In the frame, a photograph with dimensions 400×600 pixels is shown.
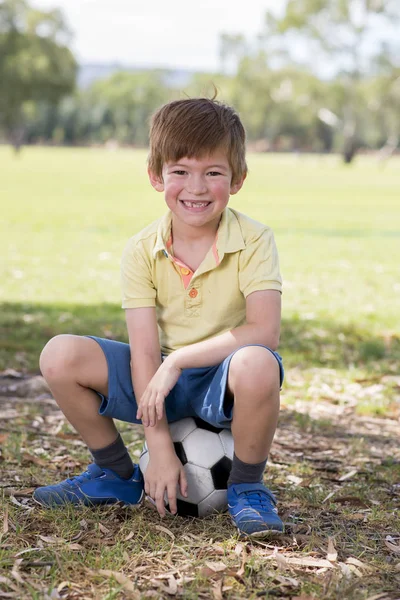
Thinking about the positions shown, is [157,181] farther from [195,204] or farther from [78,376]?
[78,376]

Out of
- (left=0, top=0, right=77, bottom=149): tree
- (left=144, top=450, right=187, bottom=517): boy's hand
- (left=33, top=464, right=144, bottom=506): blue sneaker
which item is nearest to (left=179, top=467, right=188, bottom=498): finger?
(left=144, top=450, right=187, bottom=517): boy's hand

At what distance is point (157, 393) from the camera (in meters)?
3.10

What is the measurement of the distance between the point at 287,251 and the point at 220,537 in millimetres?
10125

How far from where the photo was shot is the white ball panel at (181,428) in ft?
11.1

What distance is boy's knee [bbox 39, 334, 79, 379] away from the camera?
3.22 meters

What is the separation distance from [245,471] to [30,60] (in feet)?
217

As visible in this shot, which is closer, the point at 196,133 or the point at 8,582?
the point at 8,582

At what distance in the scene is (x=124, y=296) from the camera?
3.45 m

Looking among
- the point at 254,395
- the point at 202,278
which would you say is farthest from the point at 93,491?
the point at 202,278

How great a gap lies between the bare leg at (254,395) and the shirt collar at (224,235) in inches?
18.7

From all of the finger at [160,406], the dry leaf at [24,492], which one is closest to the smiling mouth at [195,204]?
the finger at [160,406]

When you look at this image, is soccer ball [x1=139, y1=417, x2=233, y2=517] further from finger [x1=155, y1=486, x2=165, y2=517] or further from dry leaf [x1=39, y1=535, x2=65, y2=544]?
dry leaf [x1=39, y1=535, x2=65, y2=544]

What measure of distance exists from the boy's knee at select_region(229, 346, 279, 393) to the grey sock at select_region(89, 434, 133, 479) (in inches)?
26.9

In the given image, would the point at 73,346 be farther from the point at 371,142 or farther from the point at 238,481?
the point at 371,142
